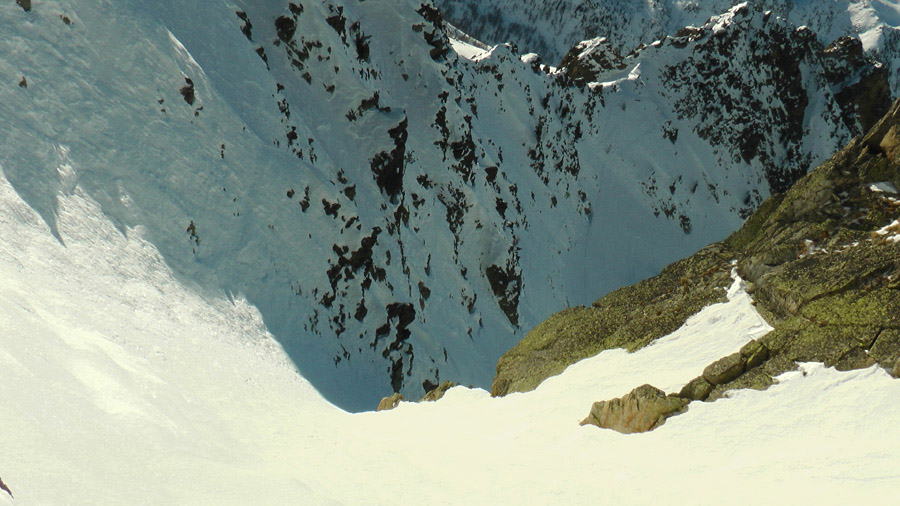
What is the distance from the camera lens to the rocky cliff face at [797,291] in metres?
12.5

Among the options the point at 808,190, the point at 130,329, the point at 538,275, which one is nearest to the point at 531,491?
the point at 130,329

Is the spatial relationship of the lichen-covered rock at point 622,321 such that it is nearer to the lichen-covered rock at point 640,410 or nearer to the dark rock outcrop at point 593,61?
the lichen-covered rock at point 640,410

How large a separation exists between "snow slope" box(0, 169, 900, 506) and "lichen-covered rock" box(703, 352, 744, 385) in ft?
2.57

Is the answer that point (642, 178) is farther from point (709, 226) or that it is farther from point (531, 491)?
point (531, 491)

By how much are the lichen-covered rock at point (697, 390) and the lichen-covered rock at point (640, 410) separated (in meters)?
0.31

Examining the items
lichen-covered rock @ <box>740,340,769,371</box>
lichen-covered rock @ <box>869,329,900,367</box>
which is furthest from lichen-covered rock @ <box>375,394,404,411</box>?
lichen-covered rock @ <box>869,329,900,367</box>

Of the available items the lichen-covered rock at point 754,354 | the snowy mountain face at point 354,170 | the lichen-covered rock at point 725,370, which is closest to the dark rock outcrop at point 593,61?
the snowy mountain face at point 354,170

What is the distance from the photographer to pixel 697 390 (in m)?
12.8

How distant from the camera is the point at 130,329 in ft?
58.3

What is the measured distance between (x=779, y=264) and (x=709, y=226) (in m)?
64.4

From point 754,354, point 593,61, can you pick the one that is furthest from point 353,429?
point 593,61

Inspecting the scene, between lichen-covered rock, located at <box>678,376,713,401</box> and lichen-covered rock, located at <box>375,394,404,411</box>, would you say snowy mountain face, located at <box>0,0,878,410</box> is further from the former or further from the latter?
lichen-covered rock, located at <box>678,376,713,401</box>

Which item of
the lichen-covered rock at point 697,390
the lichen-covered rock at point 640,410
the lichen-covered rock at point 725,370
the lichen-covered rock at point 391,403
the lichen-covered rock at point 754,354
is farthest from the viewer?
the lichen-covered rock at point 391,403

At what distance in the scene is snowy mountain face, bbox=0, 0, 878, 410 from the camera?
79.6 ft
